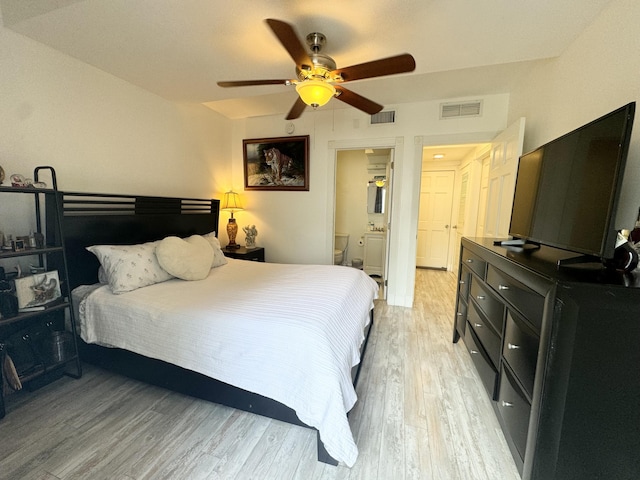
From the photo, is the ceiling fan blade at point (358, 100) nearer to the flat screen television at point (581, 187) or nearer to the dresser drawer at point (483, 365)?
the flat screen television at point (581, 187)

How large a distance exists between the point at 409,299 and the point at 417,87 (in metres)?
2.52

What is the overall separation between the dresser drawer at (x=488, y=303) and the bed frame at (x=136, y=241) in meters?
0.96

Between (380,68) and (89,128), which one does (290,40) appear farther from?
(89,128)

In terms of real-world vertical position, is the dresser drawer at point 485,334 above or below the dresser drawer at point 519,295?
below

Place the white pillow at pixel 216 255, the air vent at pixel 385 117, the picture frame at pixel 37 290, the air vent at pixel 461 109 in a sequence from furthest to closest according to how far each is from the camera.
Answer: the air vent at pixel 385 117
the air vent at pixel 461 109
the white pillow at pixel 216 255
the picture frame at pixel 37 290

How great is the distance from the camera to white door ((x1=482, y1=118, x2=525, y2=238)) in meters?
2.27

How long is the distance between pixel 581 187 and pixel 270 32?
198cm

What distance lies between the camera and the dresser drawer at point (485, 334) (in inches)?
60.8

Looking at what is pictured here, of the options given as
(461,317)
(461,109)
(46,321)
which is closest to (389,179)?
(461,109)

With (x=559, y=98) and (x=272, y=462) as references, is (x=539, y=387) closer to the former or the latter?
(x=272, y=462)

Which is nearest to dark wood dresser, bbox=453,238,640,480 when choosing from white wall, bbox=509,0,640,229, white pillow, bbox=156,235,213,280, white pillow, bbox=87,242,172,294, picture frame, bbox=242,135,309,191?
white wall, bbox=509,0,640,229

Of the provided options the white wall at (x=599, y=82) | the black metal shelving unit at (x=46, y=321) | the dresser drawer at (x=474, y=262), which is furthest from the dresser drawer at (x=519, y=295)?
the black metal shelving unit at (x=46, y=321)

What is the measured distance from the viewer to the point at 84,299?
6.13ft

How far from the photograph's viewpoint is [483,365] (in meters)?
1.72
